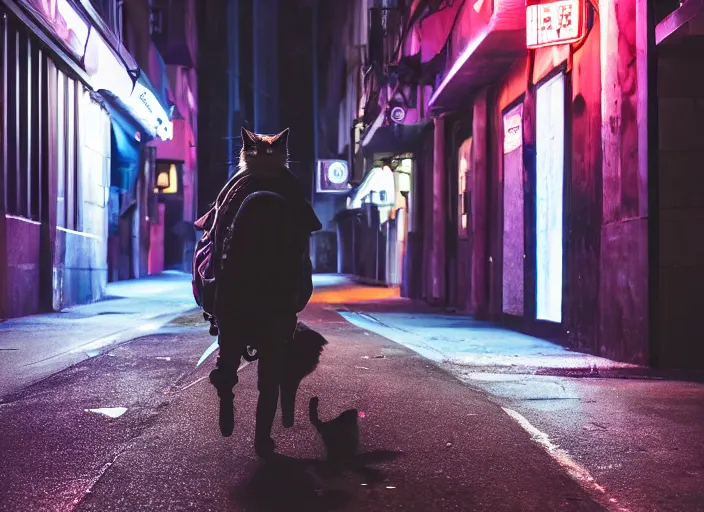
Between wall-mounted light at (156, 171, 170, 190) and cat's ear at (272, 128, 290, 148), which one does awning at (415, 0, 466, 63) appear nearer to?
cat's ear at (272, 128, 290, 148)

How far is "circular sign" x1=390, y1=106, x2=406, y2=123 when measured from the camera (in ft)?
62.3

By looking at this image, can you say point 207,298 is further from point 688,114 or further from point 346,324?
point 346,324

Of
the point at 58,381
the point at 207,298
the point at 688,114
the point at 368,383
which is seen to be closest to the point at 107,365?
the point at 58,381

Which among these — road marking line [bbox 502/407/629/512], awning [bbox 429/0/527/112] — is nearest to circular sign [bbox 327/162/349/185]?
awning [bbox 429/0/527/112]

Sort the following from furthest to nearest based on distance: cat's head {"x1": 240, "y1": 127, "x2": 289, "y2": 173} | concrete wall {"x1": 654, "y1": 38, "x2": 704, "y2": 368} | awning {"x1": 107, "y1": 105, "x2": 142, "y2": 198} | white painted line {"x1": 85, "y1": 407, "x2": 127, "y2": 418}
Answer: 1. awning {"x1": 107, "y1": 105, "x2": 142, "y2": 198}
2. concrete wall {"x1": 654, "y1": 38, "x2": 704, "y2": 368}
3. white painted line {"x1": 85, "y1": 407, "x2": 127, "y2": 418}
4. cat's head {"x1": 240, "y1": 127, "x2": 289, "y2": 173}

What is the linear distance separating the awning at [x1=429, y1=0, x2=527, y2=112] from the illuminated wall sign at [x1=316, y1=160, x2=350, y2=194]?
1028 inches

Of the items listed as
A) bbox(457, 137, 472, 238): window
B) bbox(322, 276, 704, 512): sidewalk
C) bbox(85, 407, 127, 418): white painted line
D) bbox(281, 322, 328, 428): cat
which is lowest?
bbox(322, 276, 704, 512): sidewalk

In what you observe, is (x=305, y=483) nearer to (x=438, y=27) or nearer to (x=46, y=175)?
(x=46, y=175)

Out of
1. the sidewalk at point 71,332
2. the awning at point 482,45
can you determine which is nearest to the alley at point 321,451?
the sidewalk at point 71,332

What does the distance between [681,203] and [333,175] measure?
A: 34.7 metres

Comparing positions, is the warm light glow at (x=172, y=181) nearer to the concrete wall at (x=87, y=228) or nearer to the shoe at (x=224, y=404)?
the concrete wall at (x=87, y=228)

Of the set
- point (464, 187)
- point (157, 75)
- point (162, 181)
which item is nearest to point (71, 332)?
point (464, 187)

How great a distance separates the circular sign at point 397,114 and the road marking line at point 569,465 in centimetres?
1460

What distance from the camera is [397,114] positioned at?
19.0 meters
